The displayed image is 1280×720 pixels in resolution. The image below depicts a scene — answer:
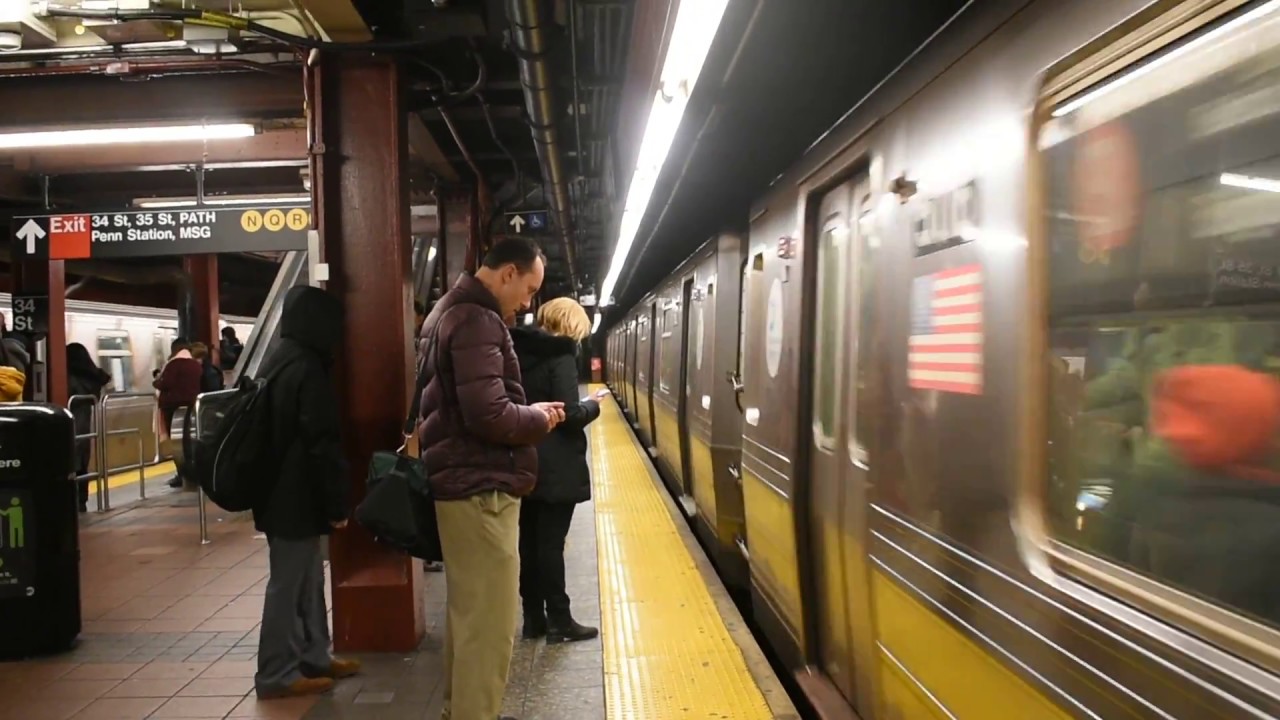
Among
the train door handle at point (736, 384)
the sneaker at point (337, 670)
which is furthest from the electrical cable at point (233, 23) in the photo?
the sneaker at point (337, 670)

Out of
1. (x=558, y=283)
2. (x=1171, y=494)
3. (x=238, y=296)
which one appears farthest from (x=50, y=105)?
(x=558, y=283)

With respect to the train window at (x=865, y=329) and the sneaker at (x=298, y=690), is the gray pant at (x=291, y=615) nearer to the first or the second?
the sneaker at (x=298, y=690)

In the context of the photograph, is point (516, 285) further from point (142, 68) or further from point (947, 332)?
point (142, 68)

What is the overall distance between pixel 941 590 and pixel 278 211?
5.73 meters

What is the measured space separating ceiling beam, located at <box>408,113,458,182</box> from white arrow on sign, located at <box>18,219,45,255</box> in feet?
9.88

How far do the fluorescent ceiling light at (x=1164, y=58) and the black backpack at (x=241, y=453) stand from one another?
3.20 meters

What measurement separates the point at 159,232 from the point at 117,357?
32.5ft

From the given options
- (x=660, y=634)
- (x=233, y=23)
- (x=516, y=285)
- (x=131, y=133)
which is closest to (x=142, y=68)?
(x=131, y=133)

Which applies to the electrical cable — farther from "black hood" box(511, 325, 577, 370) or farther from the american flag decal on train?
the american flag decal on train

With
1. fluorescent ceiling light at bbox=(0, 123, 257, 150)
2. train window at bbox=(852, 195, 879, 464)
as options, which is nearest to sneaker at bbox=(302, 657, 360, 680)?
train window at bbox=(852, 195, 879, 464)

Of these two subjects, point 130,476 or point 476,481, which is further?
point 130,476

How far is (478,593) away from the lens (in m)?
3.07

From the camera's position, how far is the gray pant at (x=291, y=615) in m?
3.84

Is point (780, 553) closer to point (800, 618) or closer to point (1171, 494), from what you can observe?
point (800, 618)
